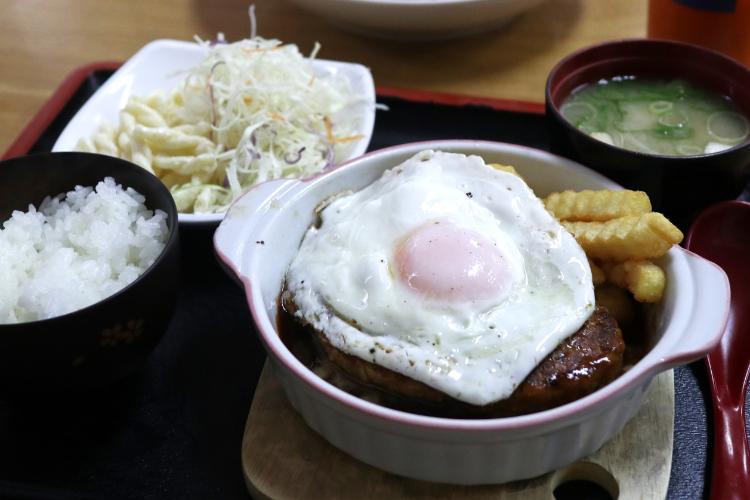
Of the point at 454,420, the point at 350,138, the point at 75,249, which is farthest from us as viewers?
the point at 350,138

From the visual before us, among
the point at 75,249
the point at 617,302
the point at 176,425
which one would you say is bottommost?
the point at 176,425

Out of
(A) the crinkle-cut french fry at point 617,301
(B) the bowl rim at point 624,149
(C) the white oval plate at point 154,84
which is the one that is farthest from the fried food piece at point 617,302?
(C) the white oval plate at point 154,84

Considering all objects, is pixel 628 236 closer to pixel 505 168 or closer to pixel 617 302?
pixel 617 302

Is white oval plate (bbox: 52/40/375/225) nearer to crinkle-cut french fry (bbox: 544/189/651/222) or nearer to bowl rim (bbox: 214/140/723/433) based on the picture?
crinkle-cut french fry (bbox: 544/189/651/222)

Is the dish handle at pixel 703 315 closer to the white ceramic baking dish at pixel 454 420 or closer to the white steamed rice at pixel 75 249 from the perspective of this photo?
the white ceramic baking dish at pixel 454 420

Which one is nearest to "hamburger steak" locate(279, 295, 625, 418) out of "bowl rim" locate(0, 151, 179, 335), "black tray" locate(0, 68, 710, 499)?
"black tray" locate(0, 68, 710, 499)

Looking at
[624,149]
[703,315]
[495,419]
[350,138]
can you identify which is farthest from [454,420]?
[350,138]
